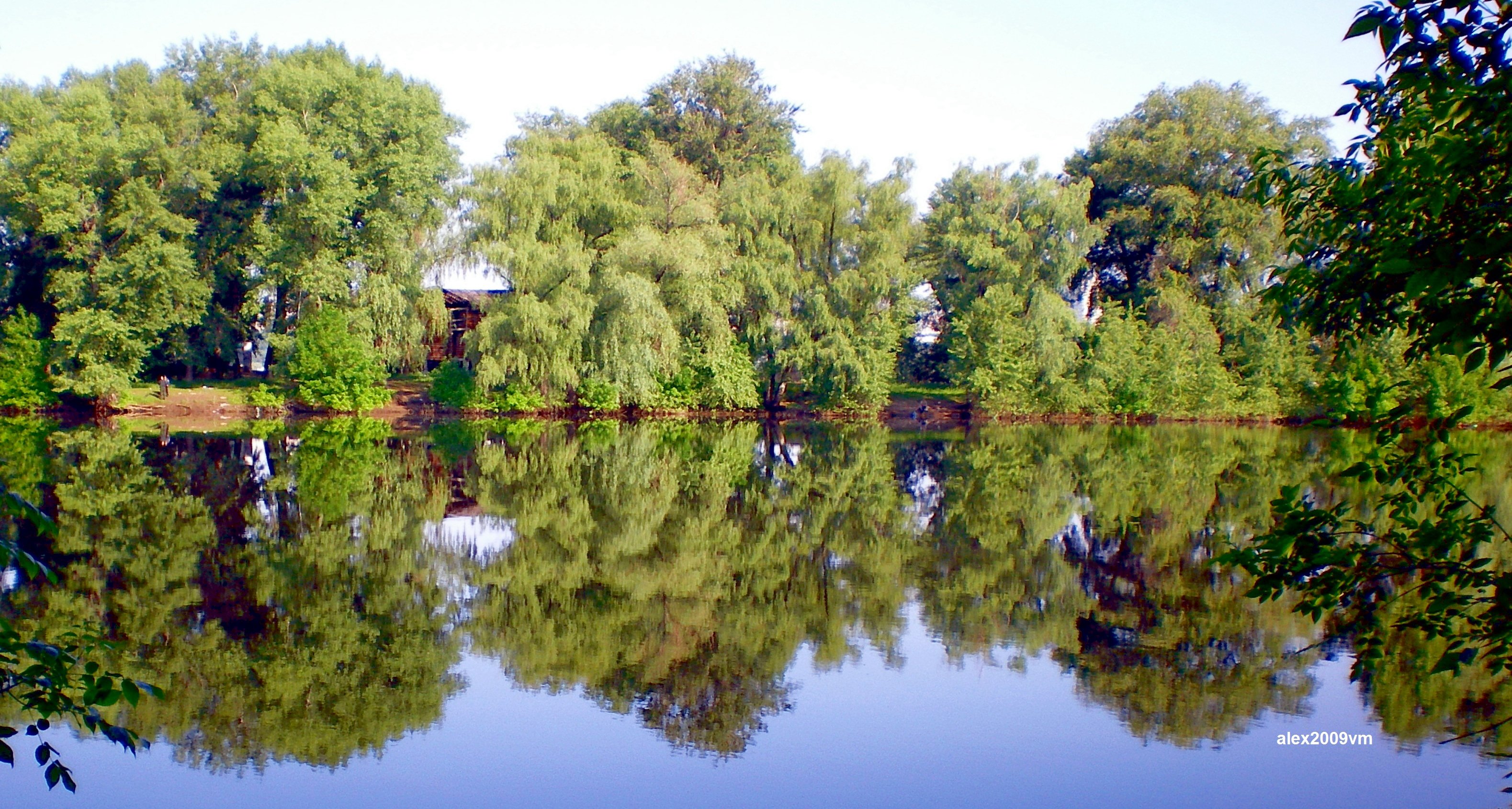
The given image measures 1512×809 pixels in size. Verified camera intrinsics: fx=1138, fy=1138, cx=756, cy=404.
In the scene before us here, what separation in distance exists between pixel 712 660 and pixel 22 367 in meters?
35.4

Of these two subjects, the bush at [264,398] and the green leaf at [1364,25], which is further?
the bush at [264,398]

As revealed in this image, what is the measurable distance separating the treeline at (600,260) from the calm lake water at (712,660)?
1956 centimetres

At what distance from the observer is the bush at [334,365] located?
3562cm

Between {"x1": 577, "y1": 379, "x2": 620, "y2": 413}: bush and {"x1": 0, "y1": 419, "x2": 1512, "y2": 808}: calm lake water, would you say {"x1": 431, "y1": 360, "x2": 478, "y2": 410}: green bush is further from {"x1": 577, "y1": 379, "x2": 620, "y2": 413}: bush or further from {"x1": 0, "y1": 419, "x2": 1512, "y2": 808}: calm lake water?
{"x1": 0, "y1": 419, "x2": 1512, "y2": 808}: calm lake water

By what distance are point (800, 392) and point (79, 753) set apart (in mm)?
36542

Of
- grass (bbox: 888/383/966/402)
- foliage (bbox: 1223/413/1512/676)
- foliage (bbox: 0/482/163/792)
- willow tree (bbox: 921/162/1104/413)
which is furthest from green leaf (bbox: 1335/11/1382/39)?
grass (bbox: 888/383/966/402)

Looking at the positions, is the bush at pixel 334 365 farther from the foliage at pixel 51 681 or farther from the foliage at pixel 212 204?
the foliage at pixel 51 681

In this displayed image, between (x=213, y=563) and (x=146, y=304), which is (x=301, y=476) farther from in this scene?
(x=146, y=304)

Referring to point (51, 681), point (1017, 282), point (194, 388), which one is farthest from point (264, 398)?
point (51, 681)

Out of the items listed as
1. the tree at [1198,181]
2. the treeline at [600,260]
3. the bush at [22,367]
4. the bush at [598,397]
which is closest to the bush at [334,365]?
the treeline at [600,260]

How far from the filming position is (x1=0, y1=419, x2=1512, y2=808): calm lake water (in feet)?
20.2

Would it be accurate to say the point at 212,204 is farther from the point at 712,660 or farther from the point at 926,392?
the point at 712,660

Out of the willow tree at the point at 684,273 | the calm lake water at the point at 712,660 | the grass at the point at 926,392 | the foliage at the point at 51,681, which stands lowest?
the calm lake water at the point at 712,660

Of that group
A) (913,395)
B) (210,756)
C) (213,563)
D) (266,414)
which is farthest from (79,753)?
(913,395)
